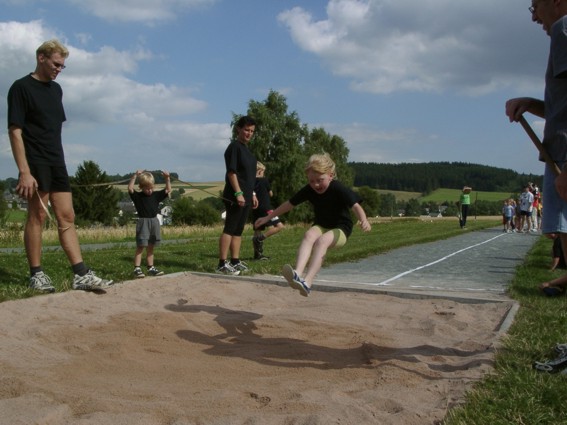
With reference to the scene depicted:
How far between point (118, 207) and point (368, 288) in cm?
6073

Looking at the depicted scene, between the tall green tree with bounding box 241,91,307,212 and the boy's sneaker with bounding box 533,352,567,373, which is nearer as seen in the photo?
the boy's sneaker with bounding box 533,352,567,373

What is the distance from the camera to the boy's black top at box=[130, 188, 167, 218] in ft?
25.9

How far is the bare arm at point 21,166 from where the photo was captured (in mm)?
5359

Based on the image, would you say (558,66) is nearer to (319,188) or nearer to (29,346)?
(319,188)

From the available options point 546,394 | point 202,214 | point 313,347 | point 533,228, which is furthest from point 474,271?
point 202,214

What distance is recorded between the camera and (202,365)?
12.3 ft

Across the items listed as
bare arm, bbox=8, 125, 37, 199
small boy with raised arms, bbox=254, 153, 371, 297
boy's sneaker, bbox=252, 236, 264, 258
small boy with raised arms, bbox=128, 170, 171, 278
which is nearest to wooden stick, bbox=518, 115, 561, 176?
small boy with raised arms, bbox=254, 153, 371, 297

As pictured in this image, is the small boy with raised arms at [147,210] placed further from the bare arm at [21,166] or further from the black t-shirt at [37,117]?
the bare arm at [21,166]

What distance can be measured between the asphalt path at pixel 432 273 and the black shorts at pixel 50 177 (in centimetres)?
315

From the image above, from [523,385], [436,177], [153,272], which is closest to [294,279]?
[523,385]

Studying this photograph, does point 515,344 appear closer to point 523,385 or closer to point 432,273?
point 523,385

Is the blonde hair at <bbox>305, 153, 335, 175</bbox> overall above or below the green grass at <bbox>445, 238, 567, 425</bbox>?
above

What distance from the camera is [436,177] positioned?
113 m

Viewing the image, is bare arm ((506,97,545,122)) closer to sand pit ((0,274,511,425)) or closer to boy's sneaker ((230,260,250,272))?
sand pit ((0,274,511,425))
